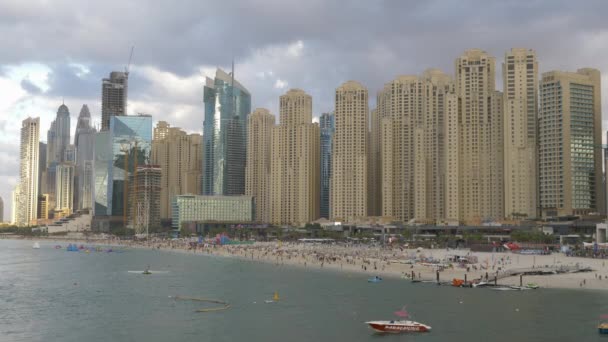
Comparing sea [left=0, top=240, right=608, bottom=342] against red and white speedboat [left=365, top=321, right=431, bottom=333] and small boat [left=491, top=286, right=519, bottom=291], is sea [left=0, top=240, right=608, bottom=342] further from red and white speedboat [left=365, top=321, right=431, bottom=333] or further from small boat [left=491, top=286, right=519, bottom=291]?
small boat [left=491, top=286, right=519, bottom=291]

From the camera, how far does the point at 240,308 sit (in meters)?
82.2

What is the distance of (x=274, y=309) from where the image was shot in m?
81.4

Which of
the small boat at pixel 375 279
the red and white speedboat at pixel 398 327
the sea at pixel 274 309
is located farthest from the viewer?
the small boat at pixel 375 279

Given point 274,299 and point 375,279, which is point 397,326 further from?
point 375,279

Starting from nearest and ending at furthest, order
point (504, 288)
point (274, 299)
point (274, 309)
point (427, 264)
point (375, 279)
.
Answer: point (274, 309) < point (274, 299) < point (504, 288) < point (375, 279) < point (427, 264)

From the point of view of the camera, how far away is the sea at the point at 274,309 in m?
66.9

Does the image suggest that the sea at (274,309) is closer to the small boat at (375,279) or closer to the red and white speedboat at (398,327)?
the red and white speedboat at (398,327)

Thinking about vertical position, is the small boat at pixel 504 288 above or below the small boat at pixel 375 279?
above

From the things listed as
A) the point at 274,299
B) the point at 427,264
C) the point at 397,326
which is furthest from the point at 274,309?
the point at 427,264

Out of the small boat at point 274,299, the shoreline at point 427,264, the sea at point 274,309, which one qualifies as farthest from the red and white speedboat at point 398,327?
the shoreline at point 427,264

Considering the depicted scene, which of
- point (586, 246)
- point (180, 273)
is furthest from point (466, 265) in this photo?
point (180, 273)

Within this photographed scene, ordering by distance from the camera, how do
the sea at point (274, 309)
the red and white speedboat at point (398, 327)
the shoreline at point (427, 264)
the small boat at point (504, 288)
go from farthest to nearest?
1. the shoreline at point (427, 264)
2. the small boat at point (504, 288)
3. the red and white speedboat at point (398, 327)
4. the sea at point (274, 309)

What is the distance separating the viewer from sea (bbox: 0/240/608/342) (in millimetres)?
66875

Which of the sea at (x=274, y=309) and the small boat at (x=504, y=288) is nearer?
the sea at (x=274, y=309)
